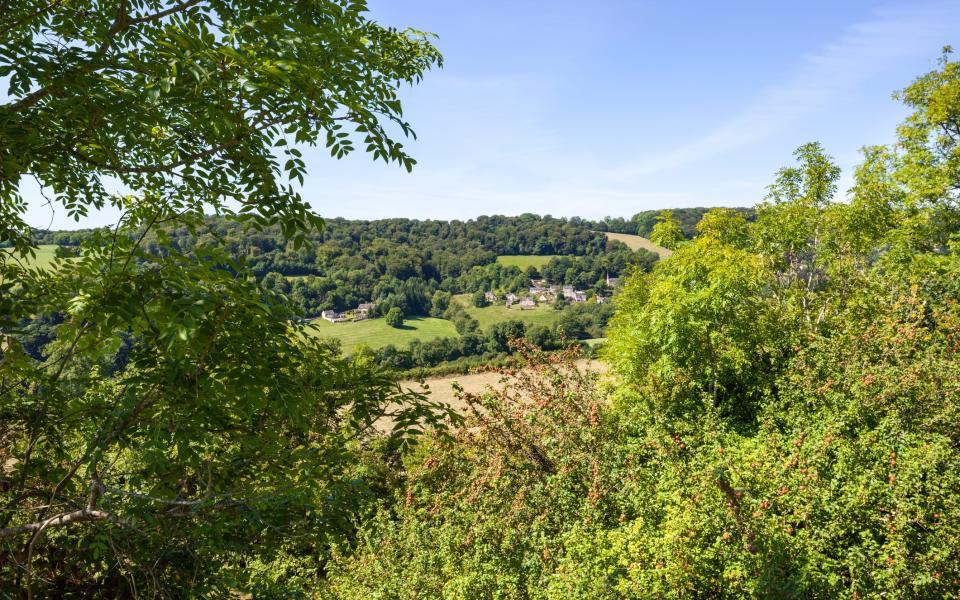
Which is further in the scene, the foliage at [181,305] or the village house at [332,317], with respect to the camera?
the village house at [332,317]

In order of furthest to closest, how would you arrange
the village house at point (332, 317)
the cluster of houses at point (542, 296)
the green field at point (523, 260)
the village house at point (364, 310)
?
the green field at point (523, 260), the cluster of houses at point (542, 296), the village house at point (364, 310), the village house at point (332, 317)

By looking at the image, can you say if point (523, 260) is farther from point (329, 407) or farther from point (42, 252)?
point (329, 407)

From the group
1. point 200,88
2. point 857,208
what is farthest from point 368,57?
point 857,208

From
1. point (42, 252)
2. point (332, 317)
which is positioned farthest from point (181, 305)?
point (332, 317)

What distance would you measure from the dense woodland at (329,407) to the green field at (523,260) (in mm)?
81555

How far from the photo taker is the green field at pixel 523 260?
9594 centimetres

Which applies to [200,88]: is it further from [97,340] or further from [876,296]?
[876,296]

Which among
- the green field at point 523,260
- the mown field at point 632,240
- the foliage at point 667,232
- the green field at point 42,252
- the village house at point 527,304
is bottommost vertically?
the village house at point 527,304

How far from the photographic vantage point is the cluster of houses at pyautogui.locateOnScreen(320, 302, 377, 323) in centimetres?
5884

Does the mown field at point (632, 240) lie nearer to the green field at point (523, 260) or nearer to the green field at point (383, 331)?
the green field at point (523, 260)

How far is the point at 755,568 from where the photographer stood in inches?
Result: 206

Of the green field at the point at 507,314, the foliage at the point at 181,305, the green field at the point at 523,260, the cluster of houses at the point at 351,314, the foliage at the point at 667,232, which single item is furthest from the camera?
the green field at the point at 523,260

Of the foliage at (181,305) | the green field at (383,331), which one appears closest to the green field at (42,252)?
the foliage at (181,305)

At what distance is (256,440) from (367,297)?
65146mm
